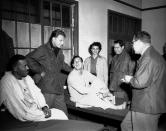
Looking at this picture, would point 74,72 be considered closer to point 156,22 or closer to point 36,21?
point 36,21

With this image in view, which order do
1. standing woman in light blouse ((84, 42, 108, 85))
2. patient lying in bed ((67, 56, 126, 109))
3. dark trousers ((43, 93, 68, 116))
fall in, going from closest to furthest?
dark trousers ((43, 93, 68, 116))
patient lying in bed ((67, 56, 126, 109))
standing woman in light blouse ((84, 42, 108, 85))

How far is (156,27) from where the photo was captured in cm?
719

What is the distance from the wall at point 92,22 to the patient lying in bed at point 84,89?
1.00 m

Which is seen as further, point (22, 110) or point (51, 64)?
point (51, 64)

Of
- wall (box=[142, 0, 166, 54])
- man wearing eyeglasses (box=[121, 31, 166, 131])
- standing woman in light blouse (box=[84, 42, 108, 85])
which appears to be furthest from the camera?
wall (box=[142, 0, 166, 54])

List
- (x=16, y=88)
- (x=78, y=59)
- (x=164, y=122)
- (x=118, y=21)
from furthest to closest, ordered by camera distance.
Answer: (x=118, y=21), (x=164, y=122), (x=78, y=59), (x=16, y=88)

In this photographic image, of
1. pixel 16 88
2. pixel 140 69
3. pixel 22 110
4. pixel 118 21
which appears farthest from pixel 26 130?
pixel 118 21

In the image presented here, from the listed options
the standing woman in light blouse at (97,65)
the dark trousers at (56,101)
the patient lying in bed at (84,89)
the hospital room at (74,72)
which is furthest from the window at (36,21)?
the dark trousers at (56,101)

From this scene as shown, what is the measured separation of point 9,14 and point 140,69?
2.58 m

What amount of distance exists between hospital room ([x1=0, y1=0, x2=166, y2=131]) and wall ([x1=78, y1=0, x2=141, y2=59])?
0.08 ft

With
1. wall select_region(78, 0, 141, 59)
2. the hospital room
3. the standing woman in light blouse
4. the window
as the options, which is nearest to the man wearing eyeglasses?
the hospital room

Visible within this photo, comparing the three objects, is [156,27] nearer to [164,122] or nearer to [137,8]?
[137,8]

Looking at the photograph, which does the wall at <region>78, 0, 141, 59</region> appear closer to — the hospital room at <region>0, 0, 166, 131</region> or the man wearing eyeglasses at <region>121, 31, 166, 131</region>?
the hospital room at <region>0, 0, 166, 131</region>

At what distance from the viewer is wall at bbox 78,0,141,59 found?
4.77m
